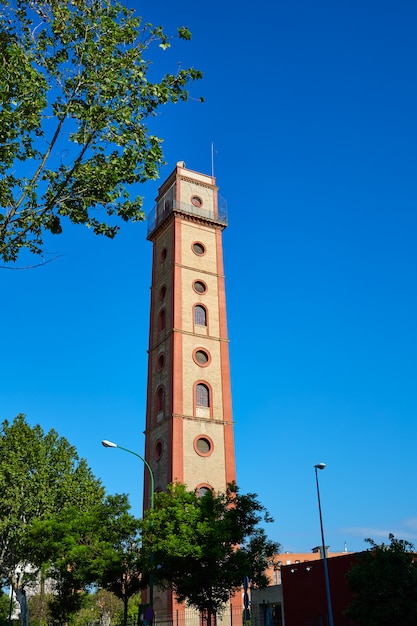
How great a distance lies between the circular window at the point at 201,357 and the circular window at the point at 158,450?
6.49m

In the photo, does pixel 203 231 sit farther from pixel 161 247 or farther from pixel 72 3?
pixel 72 3

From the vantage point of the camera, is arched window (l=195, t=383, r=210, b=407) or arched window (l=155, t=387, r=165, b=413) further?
arched window (l=155, t=387, r=165, b=413)

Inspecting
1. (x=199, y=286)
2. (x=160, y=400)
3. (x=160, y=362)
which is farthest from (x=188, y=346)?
(x=199, y=286)

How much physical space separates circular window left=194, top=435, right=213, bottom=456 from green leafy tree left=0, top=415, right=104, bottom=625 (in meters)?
8.78

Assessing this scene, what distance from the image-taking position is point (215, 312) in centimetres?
4641

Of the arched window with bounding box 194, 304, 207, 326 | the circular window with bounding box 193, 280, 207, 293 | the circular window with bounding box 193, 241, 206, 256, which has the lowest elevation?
the arched window with bounding box 194, 304, 207, 326

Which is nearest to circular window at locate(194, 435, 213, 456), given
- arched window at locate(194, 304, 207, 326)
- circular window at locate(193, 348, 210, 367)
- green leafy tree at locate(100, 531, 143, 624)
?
circular window at locate(193, 348, 210, 367)

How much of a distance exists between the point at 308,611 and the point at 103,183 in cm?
3182

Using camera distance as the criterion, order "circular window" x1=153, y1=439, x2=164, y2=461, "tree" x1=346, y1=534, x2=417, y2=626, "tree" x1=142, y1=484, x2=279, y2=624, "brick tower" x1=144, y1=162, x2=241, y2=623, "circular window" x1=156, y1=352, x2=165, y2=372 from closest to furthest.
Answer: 1. "tree" x1=346, y1=534, x2=417, y2=626
2. "tree" x1=142, y1=484, x2=279, y2=624
3. "brick tower" x1=144, y1=162, x2=241, y2=623
4. "circular window" x1=153, y1=439, x2=164, y2=461
5. "circular window" x1=156, y1=352, x2=165, y2=372

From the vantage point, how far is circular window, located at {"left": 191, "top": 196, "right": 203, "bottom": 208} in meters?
49.8

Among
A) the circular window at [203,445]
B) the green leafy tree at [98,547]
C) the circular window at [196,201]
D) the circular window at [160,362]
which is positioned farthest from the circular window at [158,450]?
the circular window at [196,201]

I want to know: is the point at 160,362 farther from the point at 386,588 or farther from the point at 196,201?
the point at 386,588

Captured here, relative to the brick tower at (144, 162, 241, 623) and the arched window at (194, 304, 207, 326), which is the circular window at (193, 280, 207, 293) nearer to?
the brick tower at (144, 162, 241, 623)


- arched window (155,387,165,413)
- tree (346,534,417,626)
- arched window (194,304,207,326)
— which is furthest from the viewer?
arched window (194,304,207,326)
